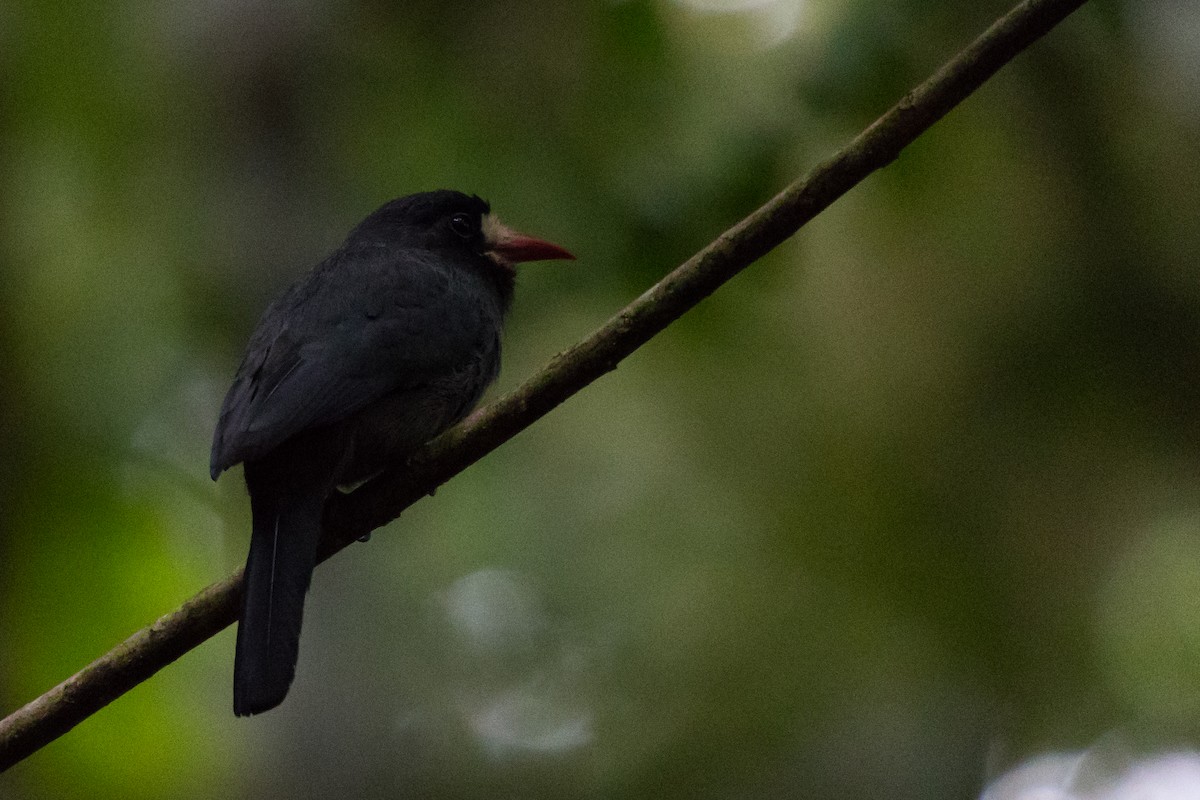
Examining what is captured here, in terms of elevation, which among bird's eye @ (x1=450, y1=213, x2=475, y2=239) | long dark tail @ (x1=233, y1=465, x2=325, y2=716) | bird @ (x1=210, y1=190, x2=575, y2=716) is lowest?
long dark tail @ (x1=233, y1=465, x2=325, y2=716)

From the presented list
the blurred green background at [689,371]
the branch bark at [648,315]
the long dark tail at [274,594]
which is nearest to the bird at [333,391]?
the long dark tail at [274,594]

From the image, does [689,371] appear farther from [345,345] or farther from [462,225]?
[345,345]

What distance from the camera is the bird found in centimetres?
280

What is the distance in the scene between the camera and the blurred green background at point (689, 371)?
13.7 ft

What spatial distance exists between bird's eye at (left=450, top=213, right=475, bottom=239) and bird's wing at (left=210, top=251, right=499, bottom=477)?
30 cm

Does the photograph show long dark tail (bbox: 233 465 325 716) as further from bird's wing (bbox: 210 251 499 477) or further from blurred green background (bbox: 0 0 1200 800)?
blurred green background (bbox: 0 0 1200 800)

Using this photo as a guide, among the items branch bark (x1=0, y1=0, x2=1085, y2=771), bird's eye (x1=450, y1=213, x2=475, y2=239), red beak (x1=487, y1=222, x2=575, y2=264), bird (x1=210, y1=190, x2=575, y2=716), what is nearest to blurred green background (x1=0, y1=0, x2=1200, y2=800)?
red beak (x1=487, y1=222, x2=575, y2=264)

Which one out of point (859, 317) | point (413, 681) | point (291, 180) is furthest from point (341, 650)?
point (859, 317)

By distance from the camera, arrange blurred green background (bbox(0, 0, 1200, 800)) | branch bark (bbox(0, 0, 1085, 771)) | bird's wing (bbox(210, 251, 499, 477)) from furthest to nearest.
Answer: blurred green background (bbox(0, 0, 1200, 800)) < bird's wing (bbox(210, 251, 499, 477)) < branch bark (bbox(0, 0, 1085, 771))

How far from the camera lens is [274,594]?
2805mm

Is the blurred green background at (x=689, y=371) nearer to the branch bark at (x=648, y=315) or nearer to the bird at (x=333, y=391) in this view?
the bird at (x=333, y=391)

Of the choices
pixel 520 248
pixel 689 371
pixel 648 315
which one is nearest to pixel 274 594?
pixel 648 315

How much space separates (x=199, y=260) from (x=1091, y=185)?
9.27ft

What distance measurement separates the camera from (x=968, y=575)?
15.3ft
